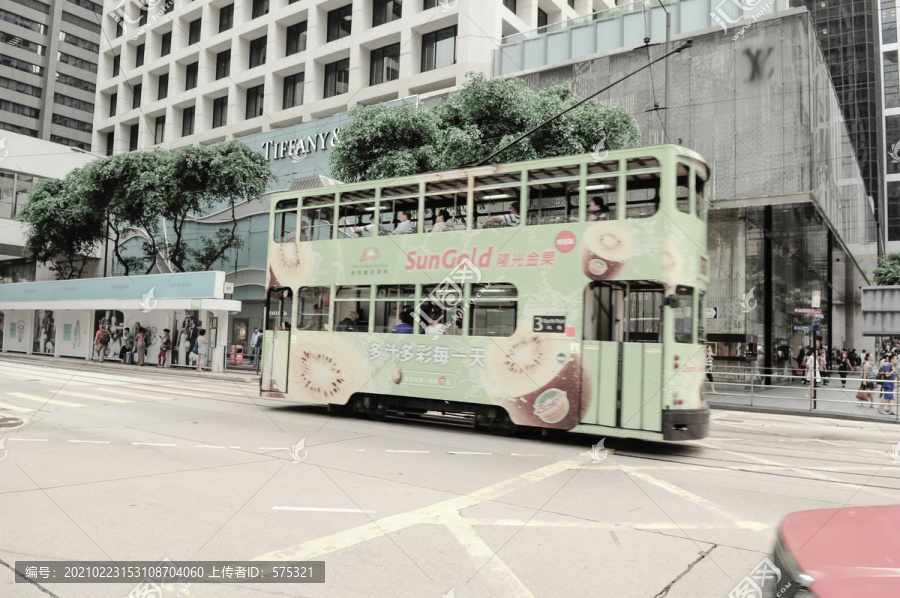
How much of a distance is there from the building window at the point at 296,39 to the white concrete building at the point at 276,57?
2.3 inches

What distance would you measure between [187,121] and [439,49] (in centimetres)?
2040

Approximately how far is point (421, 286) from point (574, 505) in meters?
5.44

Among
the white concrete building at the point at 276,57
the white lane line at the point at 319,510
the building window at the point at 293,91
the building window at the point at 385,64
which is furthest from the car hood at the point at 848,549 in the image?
the building window at the point at 293,91

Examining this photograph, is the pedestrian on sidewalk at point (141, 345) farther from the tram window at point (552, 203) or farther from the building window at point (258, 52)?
the tram window at point (552, 203)

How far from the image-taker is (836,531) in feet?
9.37

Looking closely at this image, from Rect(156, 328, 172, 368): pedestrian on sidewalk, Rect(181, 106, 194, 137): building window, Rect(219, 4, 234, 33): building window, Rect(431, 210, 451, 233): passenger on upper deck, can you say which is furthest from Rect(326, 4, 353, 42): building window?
Rect(431, 210, 451, 233): passenger on upper deck

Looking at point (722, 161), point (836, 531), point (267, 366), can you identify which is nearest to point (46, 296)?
point (267, 366)

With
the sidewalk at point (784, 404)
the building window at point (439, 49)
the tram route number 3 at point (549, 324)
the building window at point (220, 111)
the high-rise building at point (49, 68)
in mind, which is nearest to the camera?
the tram route number 3 at point (549, 324)

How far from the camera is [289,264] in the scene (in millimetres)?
12617

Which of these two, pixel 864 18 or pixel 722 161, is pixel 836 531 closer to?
Answer: pixel 722 161

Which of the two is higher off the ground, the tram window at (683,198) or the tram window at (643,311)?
the tram window at (683,198)

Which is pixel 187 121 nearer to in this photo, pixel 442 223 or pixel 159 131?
pixel 159 131

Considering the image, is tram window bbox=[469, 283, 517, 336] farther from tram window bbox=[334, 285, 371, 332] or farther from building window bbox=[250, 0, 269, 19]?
building window bbox=[250, 0, 269, 19]

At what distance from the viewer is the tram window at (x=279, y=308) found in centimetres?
1266
